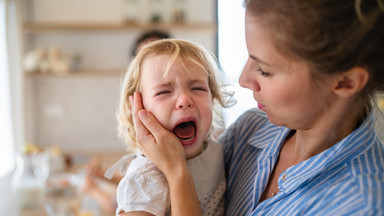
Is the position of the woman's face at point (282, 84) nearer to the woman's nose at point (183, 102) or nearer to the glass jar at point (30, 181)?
the woman's nose at point (183, 102)

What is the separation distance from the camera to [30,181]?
7.75ft

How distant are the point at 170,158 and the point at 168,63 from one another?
264mm

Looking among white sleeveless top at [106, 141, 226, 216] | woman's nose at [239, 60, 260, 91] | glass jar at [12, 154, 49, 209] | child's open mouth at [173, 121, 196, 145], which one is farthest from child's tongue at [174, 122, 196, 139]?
glass jar at [12, 154, 49, 209]

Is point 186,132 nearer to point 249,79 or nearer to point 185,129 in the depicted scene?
point 185,129

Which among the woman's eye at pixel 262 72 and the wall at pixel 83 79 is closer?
the woman's eye at pixel 262 72

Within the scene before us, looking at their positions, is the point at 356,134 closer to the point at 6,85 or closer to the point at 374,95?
the point at 374,95

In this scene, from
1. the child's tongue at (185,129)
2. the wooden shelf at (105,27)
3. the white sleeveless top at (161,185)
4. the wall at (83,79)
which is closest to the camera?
the white sleeveless top at (161,185)

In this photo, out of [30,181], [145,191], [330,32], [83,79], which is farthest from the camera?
[83,79]

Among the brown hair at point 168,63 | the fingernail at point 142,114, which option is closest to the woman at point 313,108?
the fingernail at point 142,114

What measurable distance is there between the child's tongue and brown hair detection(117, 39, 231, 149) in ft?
0.53

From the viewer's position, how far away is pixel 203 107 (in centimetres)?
96

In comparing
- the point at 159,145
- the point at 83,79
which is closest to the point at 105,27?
the point at 83,79

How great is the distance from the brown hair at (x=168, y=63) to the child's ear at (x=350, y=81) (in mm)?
401

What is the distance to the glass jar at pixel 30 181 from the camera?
2.25m
